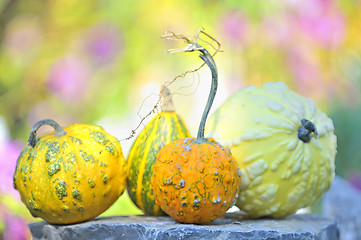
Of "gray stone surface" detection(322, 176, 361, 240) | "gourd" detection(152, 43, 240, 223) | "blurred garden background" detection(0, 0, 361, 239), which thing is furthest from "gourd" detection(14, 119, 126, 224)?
"blurred garden background" detection(0, 0, 361, 239)

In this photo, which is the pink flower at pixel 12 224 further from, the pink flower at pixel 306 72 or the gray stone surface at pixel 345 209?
the pink flower at pixel 306 72

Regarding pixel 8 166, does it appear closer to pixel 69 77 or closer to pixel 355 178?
pixel 69 77

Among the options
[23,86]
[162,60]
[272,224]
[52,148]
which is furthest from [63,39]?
[272,224]

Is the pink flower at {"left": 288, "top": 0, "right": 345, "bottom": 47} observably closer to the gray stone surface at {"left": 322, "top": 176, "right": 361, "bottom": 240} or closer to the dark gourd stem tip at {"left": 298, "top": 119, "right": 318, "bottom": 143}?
the gray stone surface at {"left": 322, "top": 176, "right": 361, "bottom": 240}

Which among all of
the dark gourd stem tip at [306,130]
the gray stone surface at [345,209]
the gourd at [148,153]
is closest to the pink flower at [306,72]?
the gray stone surface at [345,209]

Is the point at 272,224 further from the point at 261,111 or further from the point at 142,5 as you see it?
the point at 142,5
